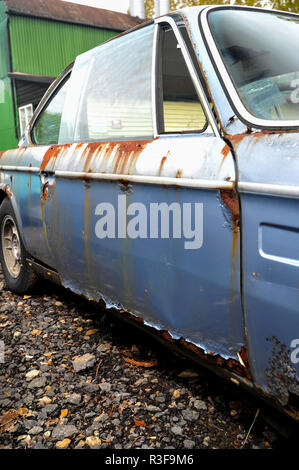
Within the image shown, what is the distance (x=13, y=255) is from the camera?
374cm

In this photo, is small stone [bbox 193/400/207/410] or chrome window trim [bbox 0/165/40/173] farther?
chrome window trim [bbox 0/165/40/173]

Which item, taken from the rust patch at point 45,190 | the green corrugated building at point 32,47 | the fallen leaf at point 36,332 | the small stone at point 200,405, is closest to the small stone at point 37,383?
the fallen leaf at point 36,332

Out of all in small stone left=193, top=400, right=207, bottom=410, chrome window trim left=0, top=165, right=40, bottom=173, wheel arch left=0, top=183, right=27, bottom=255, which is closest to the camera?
small stone left=193, top=400, right=207, bottom=410

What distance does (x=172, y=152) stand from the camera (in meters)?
1.81

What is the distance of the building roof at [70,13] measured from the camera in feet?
54.8

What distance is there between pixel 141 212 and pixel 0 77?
1811 cm

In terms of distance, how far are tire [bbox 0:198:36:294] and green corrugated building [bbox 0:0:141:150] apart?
14099mm

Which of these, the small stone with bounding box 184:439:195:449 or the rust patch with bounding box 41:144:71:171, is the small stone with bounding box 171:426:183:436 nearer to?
the small stone with bounding box 184:439:195:449

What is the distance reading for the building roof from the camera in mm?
16703

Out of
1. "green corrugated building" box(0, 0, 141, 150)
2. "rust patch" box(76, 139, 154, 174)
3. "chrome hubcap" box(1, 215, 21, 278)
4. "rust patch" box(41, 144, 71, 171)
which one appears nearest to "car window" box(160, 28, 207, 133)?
"rust patch" box(76, 139, 154, 174)

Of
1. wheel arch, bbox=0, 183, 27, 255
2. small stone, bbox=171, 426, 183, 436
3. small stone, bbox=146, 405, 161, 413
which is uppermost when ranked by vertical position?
wheel arch, bbox=0, 183, 27, 255

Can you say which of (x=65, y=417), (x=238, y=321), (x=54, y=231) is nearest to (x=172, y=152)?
(x=238, y=321)

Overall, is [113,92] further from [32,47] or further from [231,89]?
[32,47]

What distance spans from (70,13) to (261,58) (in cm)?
1823
